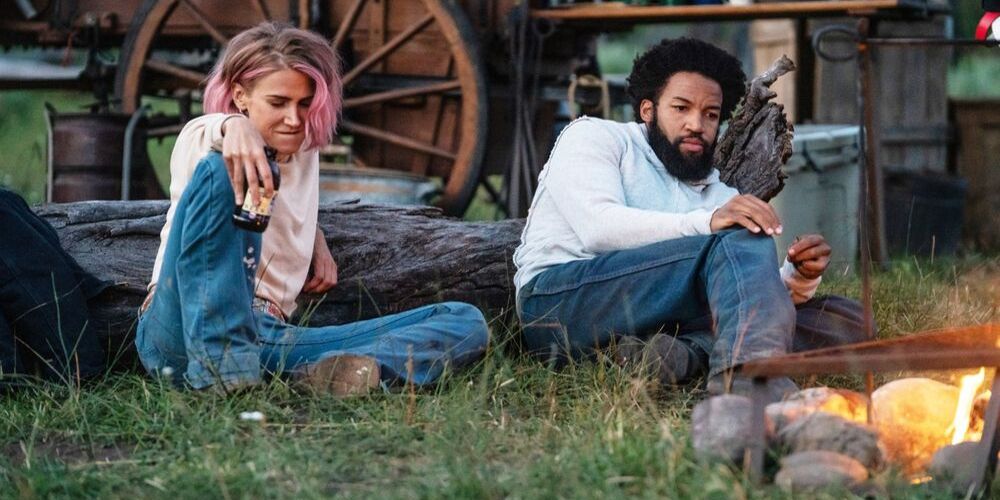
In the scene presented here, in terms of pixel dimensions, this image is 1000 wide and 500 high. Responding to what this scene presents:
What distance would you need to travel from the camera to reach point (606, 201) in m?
3.77

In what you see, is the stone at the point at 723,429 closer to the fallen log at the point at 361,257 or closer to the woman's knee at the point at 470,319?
the woman's knee at the point at 470,319

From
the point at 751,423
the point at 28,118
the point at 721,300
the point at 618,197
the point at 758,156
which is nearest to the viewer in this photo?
the point at 751,423

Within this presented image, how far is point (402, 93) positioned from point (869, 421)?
4155mm

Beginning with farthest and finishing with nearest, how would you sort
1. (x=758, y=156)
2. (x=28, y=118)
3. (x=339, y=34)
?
1. (x=28, y=118)
2. (x=339, y=34)
3. (x=758, y=156)

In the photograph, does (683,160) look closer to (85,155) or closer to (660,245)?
(660,245)

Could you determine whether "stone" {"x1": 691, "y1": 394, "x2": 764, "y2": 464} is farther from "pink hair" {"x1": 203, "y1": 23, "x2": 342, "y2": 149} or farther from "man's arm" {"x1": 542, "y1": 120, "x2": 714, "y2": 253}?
"pink hair" {"x1": 203, "y1": 23, "x2": 342, "y2": 149}

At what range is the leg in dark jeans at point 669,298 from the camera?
3.23 metres

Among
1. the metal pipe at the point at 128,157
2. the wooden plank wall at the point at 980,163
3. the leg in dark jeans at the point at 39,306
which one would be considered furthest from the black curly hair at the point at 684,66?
the wooden plank wall at the point at 980,163

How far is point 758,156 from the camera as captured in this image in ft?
13.4

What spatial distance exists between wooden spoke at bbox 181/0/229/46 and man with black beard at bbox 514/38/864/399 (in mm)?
3076

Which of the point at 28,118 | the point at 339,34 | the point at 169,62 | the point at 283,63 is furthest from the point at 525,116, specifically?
the point at 28,118

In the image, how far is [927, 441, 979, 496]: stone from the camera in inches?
106

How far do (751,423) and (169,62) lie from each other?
5.21 metres

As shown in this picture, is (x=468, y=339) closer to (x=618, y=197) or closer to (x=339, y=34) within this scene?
(x=618, y=197)
